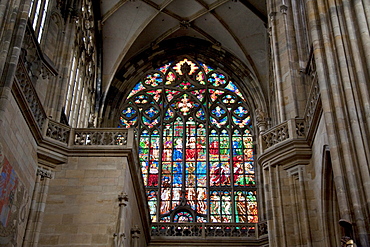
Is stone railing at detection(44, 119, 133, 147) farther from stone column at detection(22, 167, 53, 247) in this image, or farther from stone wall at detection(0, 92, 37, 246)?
stone wall at detection(0, 92, 37, 246)

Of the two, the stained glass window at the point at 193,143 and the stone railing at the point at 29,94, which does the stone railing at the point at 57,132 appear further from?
the stained glass window at the point at 193,143

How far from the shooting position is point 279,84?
12414mm

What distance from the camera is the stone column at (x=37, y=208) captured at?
401 inches

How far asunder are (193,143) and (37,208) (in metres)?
9.78

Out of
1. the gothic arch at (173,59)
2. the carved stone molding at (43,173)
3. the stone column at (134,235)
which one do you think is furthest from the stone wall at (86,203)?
the gothic arch at (173,59)

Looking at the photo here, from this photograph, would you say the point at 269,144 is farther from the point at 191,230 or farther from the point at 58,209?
the point at 191,230

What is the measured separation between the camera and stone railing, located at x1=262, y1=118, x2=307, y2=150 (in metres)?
11.2

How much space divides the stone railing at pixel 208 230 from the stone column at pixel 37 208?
6776mm

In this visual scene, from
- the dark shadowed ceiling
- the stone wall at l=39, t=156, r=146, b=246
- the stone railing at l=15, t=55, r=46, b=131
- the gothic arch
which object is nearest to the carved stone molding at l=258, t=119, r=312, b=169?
the stone wall at l=39, t=156, r=146, b=246

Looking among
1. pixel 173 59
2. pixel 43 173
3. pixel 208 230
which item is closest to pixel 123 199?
pixel 43 173

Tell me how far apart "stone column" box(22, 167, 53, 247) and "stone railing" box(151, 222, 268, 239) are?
6.78 meters

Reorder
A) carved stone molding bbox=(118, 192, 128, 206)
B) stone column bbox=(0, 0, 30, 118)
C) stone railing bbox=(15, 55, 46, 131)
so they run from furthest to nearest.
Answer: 1. carved stone molding bbox=(118, 192, 128, 206)
2. stone railing bbox=(15, 55, 46, 131)
3. stone column bbox=(0, 0, 30, 118)

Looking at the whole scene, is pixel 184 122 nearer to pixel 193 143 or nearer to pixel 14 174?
pixel 193 143

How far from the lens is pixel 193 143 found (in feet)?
64.9
